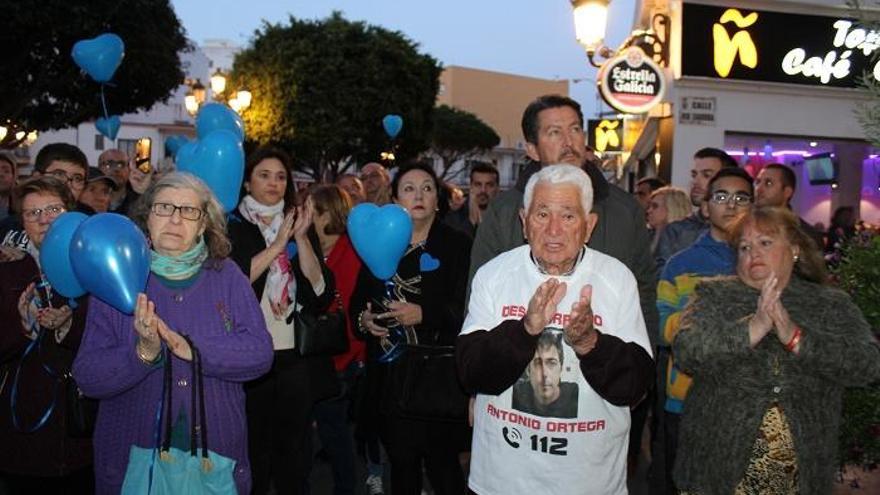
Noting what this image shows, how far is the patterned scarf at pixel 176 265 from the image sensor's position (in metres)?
2.97

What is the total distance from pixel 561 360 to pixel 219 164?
6.81 ft

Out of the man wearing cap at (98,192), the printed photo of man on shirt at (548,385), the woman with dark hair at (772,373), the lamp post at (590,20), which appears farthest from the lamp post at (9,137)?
the woman with dark hair at (772,373)

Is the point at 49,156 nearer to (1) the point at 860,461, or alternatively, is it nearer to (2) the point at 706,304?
(2) the point at 706,304

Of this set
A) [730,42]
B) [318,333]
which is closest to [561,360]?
[318,333]

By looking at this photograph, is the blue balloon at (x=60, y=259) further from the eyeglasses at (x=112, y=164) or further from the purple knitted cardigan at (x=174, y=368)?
the eyeglasses at (x=112, y=164)

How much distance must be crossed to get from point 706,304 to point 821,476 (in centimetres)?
81

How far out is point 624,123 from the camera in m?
20.2

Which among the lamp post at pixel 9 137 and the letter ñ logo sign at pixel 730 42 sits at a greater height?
the letter ñ logo sign at pixel 730 42

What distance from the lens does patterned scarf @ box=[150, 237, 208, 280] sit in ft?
9.76

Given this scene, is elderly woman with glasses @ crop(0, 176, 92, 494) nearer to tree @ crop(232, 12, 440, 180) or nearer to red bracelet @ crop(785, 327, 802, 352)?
red bracelet @ crop(785, 327, 802, 352)

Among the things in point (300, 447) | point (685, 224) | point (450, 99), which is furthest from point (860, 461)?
point (450, 99)

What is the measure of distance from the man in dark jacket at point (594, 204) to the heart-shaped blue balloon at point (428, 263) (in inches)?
28.3

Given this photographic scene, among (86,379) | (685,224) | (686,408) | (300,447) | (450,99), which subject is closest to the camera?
(86,379)

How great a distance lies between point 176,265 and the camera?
2.98m
